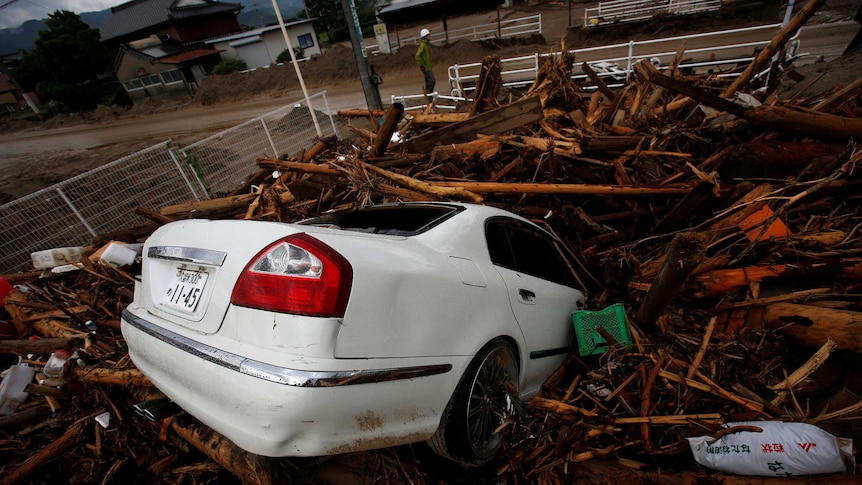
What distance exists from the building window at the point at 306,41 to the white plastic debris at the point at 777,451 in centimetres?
3778

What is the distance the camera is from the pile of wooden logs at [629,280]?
7.37 feet

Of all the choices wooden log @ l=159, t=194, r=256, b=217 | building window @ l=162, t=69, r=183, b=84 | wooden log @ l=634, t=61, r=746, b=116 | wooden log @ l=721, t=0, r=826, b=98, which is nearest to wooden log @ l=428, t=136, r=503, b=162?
wooden log @ l=634, t=61, r=746, b=116

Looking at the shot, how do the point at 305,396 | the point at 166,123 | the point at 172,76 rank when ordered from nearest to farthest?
the point at 305,396, the point at 166,123, the point at 172,76

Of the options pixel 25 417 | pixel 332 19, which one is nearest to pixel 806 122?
pixel 25 417

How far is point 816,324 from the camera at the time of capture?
8.19 feet

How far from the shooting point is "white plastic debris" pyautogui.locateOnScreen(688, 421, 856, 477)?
1.66m

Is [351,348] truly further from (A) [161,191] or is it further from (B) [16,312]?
(A) [161,191]

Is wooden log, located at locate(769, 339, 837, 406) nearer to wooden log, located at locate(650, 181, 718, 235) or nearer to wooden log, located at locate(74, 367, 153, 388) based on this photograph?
wooden log, located at locate(650, 181, 718, 235)

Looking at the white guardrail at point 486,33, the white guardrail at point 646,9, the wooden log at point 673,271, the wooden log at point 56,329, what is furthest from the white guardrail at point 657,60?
the white guardrail at point 486,33

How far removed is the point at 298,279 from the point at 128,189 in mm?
7124

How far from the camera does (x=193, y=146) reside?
7.06m

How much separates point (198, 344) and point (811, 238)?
4.74 metres

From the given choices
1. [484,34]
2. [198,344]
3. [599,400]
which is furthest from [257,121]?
[484,34]

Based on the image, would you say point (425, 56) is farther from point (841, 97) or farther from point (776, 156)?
point (776, 156)
